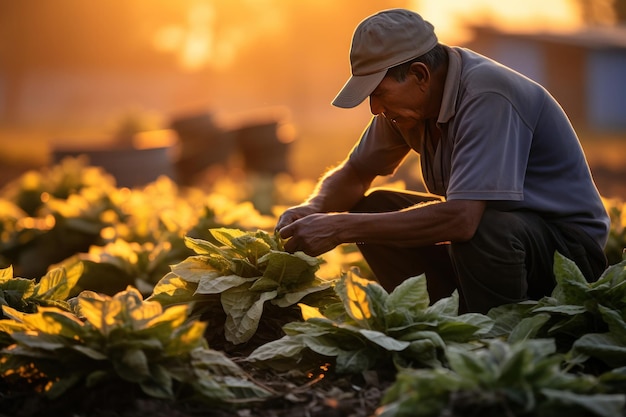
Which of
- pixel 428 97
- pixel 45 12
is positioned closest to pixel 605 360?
pixel 428 97

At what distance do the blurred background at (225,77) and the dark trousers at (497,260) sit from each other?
4.04 ft

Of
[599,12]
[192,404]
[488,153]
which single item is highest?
[488,153]

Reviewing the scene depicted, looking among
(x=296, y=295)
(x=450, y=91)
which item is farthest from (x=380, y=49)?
(x=296, y=295)

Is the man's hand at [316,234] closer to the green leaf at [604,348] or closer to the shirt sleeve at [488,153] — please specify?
the shirt sleeve at [488,153]

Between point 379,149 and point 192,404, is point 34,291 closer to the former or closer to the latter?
point 192,404

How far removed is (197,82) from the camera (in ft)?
270

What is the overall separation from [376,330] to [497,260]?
2.41ft

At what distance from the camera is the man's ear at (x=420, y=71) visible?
4.05 metres

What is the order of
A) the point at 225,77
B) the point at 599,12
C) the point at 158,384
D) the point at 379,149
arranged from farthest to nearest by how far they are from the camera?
1. the point at 225,77
2. the point at 599,12
3. the point at 379,149
4. the point at 158,384

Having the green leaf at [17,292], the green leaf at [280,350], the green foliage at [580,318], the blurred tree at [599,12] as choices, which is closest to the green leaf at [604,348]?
the green foliage at [580,318]

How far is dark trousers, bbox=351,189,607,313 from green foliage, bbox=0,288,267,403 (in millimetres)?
1209

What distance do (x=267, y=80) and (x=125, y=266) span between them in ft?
264

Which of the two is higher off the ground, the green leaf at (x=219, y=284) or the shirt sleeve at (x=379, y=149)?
the shirt sleeve at (x=379, y=149)

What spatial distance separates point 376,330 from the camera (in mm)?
3516
